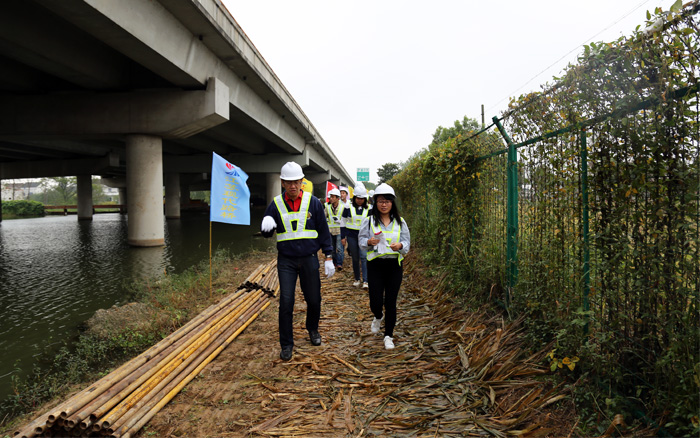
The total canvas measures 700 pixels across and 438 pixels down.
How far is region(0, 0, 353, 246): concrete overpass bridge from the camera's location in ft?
34.1

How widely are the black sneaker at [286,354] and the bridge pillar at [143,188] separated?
13100 mm

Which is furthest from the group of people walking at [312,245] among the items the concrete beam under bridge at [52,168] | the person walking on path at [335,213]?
the concrete beam under bridge at [52,168]

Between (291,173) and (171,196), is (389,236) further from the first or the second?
(171,196)

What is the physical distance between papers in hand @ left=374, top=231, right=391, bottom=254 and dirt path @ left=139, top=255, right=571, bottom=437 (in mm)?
1180

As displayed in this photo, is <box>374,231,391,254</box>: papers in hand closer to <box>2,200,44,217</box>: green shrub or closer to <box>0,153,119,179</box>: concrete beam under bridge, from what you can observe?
<box>0,153,119,179</box>: concrete beam under bridge

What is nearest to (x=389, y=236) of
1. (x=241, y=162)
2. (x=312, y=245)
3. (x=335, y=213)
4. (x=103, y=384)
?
(x=312, y=245)

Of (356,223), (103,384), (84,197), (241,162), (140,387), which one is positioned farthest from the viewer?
(84,197)

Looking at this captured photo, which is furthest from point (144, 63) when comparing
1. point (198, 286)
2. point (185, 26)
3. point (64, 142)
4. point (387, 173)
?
point (387, 173)

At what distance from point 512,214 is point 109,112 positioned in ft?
50.2

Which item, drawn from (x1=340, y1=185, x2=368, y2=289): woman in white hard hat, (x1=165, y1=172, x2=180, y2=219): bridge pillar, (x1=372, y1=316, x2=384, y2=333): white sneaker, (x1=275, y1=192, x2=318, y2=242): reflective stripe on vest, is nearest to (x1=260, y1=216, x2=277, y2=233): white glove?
(x1=275, y1=192, x2=318, y2=242): reflective stripe on vest

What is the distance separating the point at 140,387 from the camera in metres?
3.52

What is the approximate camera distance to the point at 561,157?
3.77m

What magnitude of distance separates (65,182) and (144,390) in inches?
3092

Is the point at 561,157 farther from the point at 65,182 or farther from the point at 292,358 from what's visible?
the point at 65,182
